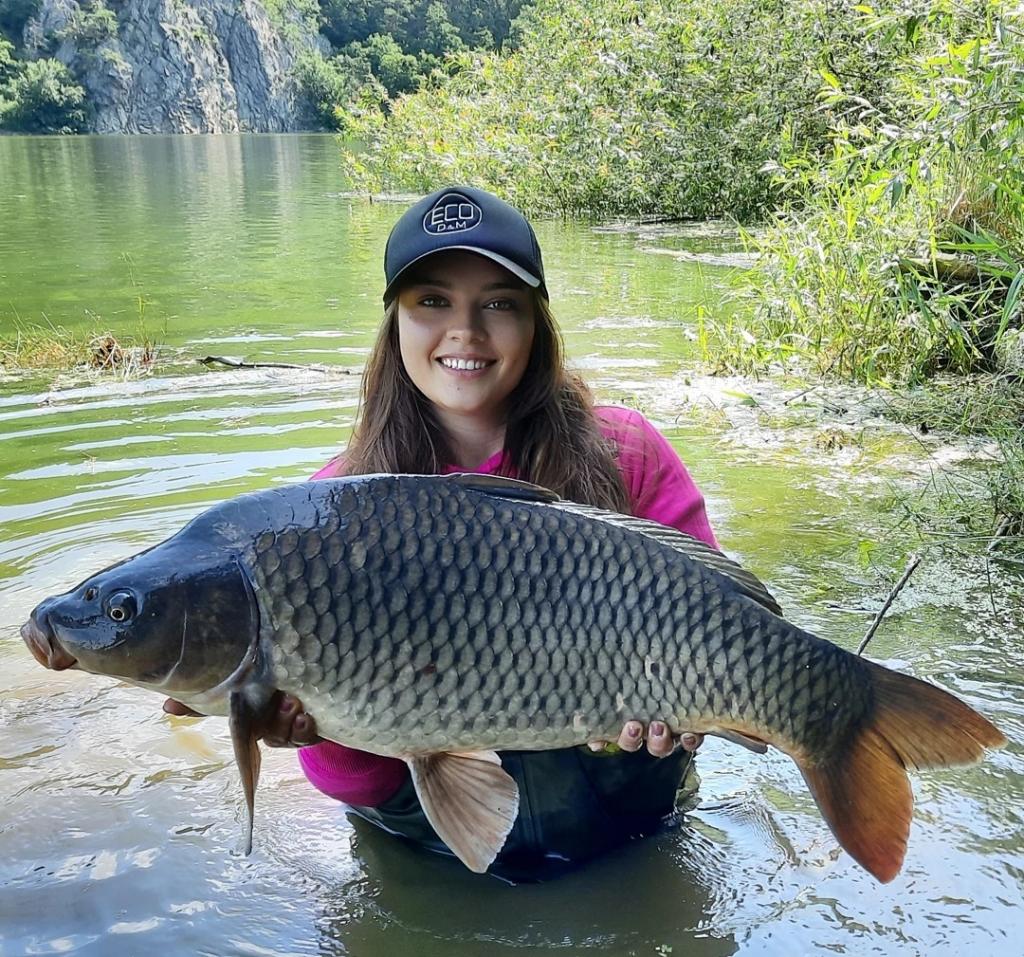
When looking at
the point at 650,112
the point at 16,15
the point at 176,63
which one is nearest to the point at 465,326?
the point at 650,112

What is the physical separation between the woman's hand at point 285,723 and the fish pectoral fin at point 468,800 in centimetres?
16

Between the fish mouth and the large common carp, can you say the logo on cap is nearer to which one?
the large common carp

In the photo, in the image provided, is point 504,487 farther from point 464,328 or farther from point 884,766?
point 884,766

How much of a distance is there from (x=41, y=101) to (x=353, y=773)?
231 feet

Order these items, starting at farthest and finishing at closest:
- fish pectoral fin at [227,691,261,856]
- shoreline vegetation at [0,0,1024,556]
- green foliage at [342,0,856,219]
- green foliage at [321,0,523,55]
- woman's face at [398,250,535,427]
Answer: green foliage at [321,0,523,55] → green foliage at [342,0,856,219] → shoreline vegetation at [0,0,1024,556] → woman's face at [398,250,535,427] → fish pectoral fin at [227,691,261,856]

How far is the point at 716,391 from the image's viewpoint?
216 inches

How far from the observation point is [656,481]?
2.28 m

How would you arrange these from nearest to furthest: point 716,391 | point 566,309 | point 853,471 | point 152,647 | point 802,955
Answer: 1. point 152,647
2. point 802,955
3. point 853,471
4. point 716,391
5. point 566,309

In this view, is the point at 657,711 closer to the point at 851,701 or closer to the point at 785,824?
the point at 851,701

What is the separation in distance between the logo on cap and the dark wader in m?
0.97

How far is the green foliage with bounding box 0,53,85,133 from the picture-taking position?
6256 cm

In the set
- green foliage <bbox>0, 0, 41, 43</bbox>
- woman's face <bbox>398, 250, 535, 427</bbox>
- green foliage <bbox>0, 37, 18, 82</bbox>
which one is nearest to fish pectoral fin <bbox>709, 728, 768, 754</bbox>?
woman's face <bbox>398, 250, 535, 427</bbox>

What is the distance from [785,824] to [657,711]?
87 centimetres

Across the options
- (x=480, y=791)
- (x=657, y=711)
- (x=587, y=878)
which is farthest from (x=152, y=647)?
(x=587, y=878)
